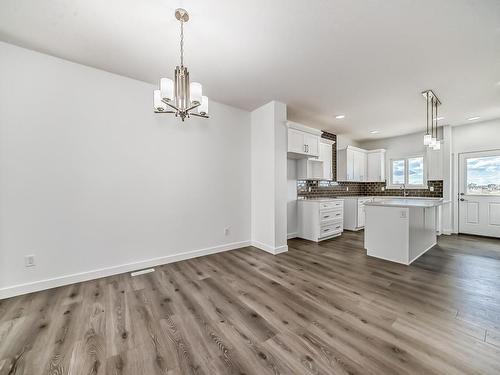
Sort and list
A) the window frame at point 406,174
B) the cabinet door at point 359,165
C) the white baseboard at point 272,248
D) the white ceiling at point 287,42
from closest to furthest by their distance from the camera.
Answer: the white ceiling at point 287,42
the white baseboard at point 272,248
the window frame at point 406,174
the cabinet door at point 359,165

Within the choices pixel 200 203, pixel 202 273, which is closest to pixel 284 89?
pixel 200 203

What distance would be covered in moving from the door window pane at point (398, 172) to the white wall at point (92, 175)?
222 inches

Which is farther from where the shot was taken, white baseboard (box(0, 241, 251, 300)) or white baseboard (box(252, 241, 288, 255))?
white baseboard (box(252, 241, 288, 255))

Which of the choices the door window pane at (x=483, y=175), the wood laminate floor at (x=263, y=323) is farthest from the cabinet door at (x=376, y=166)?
the wood laminate floor at (x=263, y=323)

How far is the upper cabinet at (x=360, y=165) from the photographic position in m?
5.77

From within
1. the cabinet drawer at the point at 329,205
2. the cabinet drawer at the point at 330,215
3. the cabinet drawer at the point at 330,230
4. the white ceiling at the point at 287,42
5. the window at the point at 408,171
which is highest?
the white ceiling at the point at 287,42

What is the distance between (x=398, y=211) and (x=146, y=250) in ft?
13.0

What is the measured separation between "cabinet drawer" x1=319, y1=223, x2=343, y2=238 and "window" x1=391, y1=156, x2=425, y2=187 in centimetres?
279

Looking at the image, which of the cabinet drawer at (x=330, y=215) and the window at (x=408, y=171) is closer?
the cabinet drawer at (x=330, y=215)

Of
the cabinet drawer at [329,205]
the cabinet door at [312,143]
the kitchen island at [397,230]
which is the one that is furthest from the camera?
the cabinet drawer at [329,205]

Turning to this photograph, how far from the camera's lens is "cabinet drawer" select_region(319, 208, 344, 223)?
14.6ft

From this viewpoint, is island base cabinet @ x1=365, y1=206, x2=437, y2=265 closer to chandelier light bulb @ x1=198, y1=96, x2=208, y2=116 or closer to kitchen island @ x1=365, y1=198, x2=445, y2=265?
kitchen island @ x1=365, y1=198, x2=445, y2=265

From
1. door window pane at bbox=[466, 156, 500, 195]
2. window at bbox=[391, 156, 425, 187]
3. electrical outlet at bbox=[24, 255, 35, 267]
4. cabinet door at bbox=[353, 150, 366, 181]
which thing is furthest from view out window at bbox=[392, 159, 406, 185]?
electrical outlet at bbox=[24, 255, 35, 267]

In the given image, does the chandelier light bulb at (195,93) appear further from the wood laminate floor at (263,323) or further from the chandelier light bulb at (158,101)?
the wood laminate floor at (263,323)
